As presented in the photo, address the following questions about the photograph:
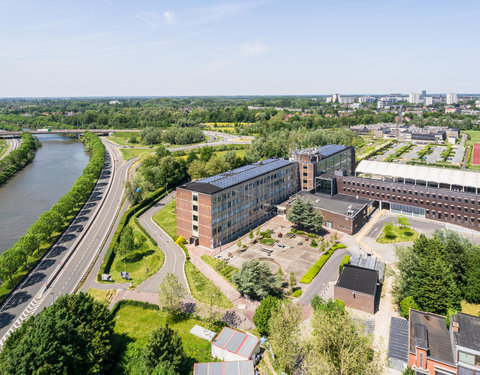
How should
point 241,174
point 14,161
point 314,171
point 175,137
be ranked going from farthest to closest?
1. point 175,137
2. point 14,161
3. point 314,171
4. point 241,174

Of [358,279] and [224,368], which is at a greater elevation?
[358,279]

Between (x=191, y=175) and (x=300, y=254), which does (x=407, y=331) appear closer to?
(x=300, y=254)

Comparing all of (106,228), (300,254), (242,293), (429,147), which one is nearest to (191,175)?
(106,228)

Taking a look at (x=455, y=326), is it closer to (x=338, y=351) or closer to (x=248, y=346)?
(x=338, y=351)

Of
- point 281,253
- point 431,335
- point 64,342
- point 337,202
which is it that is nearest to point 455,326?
point 431,335

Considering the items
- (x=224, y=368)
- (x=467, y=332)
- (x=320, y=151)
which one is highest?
(x=320, y=151)

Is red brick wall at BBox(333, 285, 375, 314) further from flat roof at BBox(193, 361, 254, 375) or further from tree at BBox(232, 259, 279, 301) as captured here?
flat roof at BBox(193, 361, 254, 375)

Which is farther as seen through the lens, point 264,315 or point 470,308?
point 470,308
